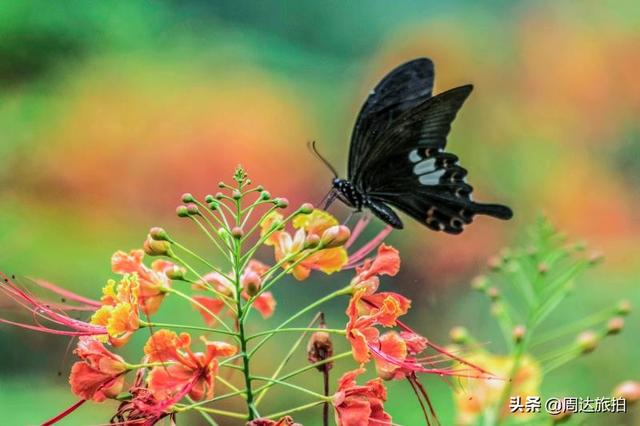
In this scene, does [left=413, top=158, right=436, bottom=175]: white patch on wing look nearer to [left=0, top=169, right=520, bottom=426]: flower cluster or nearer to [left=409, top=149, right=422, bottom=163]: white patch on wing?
[left=409, top=149, right=422, bottom=163]: white patch on wing

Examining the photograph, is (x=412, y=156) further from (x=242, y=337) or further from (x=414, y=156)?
(x=242, y=337)

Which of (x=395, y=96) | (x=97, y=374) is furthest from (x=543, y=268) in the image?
(x=97, y=374)

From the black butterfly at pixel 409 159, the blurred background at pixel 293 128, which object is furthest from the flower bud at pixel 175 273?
the blurred background at pixel 293 128

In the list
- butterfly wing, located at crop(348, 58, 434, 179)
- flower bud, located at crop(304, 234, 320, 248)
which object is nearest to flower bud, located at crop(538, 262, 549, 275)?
butterfly wing, located at crop(348, 58, 434, 179)

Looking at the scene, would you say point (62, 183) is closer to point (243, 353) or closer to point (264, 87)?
point (264, 87)

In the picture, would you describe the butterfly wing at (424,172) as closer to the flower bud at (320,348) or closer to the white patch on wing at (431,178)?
the white patch on wing at (431,178)

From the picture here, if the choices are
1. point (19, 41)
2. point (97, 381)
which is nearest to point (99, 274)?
point (19, 41)
